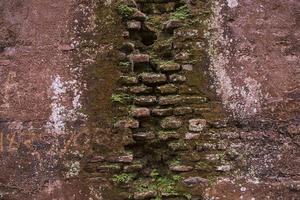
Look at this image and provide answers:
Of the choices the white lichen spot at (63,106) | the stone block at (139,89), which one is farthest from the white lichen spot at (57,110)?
the stone block at (139,89)

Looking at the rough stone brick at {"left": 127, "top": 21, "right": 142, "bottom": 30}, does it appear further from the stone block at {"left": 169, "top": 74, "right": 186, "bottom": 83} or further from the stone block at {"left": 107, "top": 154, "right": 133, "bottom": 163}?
the stone block at {"left": 107, "top": 154, "right": 133, "bottom": 163}

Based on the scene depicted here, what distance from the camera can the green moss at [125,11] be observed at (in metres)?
4.12

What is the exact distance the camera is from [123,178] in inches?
153

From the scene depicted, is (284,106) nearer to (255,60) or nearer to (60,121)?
(255,60)

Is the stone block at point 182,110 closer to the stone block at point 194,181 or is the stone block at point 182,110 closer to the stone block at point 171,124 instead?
the stone block at point 171,124

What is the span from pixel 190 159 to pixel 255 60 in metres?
0.92

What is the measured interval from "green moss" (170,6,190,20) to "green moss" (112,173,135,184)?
1.31 meters

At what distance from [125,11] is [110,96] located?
696mm

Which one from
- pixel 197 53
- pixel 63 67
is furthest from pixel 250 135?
pixel 63 67

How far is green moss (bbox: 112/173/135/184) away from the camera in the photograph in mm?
3893

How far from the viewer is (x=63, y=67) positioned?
409 cm

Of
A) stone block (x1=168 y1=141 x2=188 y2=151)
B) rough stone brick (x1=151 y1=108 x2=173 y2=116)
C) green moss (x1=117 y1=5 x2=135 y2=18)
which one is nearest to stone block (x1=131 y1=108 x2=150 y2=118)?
rough stone brick (x1=151 y1=108 x2=173 y2=116)

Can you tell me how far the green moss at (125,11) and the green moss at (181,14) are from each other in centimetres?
33

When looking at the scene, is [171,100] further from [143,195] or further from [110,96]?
[143,195]
